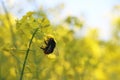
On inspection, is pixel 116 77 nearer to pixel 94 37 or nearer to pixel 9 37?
pixel 94 37

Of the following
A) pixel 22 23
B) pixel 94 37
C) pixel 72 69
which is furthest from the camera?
pixel 94 37

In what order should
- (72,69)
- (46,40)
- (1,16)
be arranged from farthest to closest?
(1,16) < (72,69) < (46,40)

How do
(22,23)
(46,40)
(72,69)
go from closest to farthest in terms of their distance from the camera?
1. (46,40)
2. (22,23)
3. (72,69)

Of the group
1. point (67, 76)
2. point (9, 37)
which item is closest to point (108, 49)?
point (9, 37)

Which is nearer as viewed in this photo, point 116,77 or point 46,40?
point 46,40

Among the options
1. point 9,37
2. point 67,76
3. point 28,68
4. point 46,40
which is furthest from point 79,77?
point 46,40

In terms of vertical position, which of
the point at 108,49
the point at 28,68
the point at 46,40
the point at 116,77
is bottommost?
the point at 116,77

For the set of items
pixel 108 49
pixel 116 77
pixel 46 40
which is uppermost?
pixel 46 40

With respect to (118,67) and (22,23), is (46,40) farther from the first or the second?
(118,67)

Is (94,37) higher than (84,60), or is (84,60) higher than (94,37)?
(84,60)
